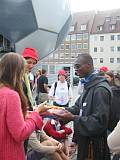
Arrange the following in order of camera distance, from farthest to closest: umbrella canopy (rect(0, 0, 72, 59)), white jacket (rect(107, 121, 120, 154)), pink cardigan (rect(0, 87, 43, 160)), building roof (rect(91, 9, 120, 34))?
building roof (rect(91, 9, 120, 34)) → umbrella canopy (rect(0, 0, 72, 59)) → pink cardigan (rect(0, 87, 43, 160)) → white jacket (rect(107, 121, 120, 154))

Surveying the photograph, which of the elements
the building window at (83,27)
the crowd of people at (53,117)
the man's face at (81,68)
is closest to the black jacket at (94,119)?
the crowd of people at (53,117)

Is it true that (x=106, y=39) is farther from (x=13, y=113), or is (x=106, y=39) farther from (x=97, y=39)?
(x=13, y=113)

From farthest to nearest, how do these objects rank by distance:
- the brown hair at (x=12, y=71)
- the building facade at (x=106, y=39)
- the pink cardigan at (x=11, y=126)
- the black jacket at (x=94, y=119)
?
the building facade at (x=106, y=39)
the black jacket at (x=94, y=119)
the brown hair at (x=12, y=71)
the pink cardigan at (x=11, y=126)

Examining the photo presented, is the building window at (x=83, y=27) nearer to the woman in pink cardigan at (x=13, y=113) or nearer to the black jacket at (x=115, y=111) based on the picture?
the black jacket at (x=115, y=111)

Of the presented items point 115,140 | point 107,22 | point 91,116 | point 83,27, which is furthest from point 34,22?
point 83,27

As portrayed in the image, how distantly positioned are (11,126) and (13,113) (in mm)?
95

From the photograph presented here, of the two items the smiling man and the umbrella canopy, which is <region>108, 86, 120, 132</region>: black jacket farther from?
the umbrella canopy

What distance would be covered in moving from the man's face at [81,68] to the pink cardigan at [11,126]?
0.91 meters

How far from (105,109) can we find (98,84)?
238mm

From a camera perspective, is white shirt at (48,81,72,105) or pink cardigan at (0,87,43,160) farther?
white shirt at (48,81,72,105)

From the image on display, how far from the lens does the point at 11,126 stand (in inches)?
108

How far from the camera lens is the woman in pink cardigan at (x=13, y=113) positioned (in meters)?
2.74

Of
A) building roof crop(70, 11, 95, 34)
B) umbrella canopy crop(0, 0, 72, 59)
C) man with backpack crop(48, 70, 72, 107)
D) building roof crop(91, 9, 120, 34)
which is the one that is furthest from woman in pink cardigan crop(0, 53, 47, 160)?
building roof crop(70, 11, 95, 34)

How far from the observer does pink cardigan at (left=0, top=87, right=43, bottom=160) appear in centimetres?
274
